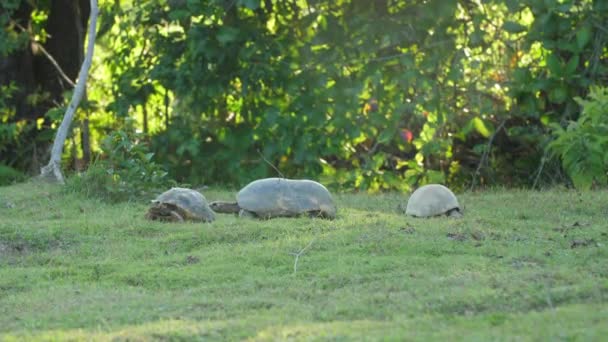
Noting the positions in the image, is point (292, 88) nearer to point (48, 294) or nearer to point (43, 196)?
point (43, 196)

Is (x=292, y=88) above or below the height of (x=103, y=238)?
above

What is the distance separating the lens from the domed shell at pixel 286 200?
280 inches

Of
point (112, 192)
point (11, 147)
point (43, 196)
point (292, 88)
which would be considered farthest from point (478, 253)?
point (11, 147)

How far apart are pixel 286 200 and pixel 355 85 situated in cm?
345

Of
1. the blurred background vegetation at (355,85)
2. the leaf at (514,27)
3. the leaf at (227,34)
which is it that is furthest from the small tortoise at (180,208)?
the leaf at (514,27)

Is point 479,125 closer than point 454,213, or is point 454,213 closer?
point 454,213

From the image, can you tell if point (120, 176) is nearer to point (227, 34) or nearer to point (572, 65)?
point (227, 34)

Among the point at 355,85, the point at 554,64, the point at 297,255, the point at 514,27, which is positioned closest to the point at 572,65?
the point at 554,64

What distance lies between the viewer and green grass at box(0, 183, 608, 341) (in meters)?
4.40

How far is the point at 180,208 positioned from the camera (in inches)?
277

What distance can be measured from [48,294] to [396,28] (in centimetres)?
608

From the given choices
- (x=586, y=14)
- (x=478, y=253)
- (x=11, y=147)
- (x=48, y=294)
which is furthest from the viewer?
(x=11, y=147)

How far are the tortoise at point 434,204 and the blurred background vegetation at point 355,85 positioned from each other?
9.01 feet

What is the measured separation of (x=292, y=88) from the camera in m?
10.4
